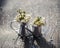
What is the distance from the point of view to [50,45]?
192 centimetres

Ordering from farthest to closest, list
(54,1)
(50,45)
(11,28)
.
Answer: (54,1), (11,28), (50,45)

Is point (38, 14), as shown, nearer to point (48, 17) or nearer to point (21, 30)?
point (48, 17)

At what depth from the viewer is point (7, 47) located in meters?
1.95

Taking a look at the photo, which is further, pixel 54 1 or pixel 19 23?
pixel 54 1

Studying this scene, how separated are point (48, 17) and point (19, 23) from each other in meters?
0.25

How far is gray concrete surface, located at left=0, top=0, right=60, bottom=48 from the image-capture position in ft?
6.52

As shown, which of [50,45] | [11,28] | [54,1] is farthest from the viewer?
[54,1]

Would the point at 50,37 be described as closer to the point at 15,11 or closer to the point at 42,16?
the point at 42,16

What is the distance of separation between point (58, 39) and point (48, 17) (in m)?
0.24

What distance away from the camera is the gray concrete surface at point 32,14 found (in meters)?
1.99

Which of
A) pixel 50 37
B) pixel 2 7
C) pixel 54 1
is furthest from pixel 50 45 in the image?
pixel 2 7

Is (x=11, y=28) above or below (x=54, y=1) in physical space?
below

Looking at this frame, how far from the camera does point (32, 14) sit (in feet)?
6.98

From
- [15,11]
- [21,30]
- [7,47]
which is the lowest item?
[7,47]
